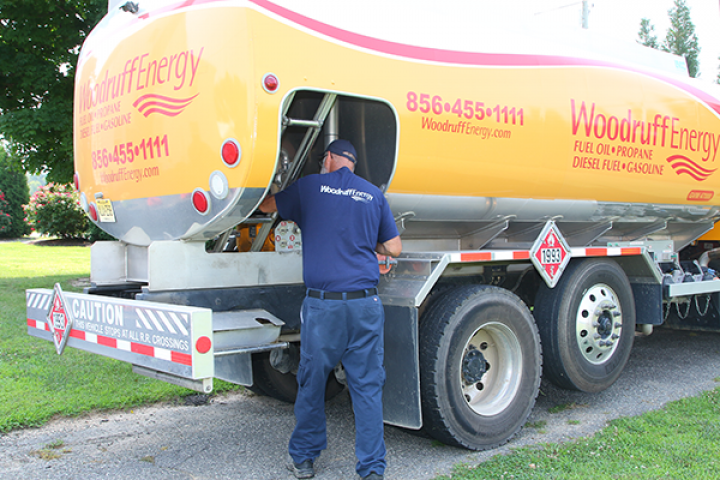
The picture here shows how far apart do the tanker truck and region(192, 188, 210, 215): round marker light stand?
4cm

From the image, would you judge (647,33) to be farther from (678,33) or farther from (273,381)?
(273,381)

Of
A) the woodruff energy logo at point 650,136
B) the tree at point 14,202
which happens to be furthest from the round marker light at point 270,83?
the tree at point 14,202

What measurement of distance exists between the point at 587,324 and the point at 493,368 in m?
1.05

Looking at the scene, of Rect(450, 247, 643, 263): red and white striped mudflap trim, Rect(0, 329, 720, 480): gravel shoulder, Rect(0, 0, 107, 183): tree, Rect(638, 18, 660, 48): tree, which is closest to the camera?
Rect(0, 329, 720, 480): gravel shoulder

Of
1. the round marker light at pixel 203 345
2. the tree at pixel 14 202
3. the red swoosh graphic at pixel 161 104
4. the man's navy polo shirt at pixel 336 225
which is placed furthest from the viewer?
the tree at pixel 14 202

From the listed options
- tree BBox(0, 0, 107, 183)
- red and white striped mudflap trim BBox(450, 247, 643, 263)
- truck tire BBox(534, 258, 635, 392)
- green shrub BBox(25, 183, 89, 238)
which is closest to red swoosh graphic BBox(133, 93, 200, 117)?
red and white striped mudflap trim BBox(450, 247, 643, 263)

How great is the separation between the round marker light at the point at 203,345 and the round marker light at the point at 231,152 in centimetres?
89

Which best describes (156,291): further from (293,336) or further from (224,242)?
(293,336)

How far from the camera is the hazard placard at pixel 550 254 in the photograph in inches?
176

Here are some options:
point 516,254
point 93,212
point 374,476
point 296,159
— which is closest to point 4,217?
point 93,212

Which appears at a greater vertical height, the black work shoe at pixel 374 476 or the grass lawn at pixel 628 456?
the black work shoe at pixel 374 476

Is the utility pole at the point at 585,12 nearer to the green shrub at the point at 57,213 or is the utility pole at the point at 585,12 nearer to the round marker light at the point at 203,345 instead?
the round marker light at the point at 203,345

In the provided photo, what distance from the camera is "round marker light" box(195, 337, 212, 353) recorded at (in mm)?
2986

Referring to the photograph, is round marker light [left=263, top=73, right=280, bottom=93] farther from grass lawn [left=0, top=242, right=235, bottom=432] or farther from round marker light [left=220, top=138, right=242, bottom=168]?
grass lawn [left=0, top=242, right=235, bottom=432]
